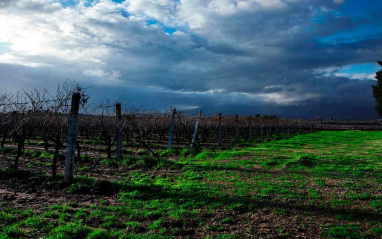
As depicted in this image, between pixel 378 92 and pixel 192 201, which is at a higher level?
pixel 378 92

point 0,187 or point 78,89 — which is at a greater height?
point 78,89

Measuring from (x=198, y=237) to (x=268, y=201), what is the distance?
236 cm

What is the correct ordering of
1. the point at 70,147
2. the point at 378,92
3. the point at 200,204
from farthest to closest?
the point at 378,92
the point at 70,147
the point at 200,204

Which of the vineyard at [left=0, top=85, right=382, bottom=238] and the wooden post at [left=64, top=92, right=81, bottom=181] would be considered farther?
the wooden post at [left=64, top=92, right=81, bottom=181]

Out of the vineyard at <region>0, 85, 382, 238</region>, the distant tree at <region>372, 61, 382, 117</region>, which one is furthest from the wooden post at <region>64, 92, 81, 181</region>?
the distant tree at <region>372, 61, 382, 117</region>

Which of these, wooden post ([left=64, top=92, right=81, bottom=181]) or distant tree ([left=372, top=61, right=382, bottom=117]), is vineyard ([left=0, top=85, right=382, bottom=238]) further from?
distant tree ([left=372, top=61, right=382, bottom=117])

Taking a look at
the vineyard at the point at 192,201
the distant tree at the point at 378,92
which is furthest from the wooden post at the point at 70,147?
the distant tree at the point at 378,92

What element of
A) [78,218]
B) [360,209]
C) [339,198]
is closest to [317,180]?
[339,198]

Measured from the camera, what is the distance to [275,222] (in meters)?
4.85

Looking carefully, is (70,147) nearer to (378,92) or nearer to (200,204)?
(200,204)

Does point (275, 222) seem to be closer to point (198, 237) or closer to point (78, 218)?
point (198, 237)

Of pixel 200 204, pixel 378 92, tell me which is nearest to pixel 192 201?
pixel 200 204

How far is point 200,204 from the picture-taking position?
5.89 meters

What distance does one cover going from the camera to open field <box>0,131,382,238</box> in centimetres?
453
